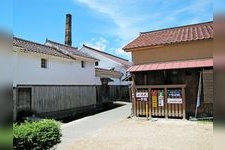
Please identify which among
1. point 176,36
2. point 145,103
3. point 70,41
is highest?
point 70,41

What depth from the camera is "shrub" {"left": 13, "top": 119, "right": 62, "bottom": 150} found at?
233 inches

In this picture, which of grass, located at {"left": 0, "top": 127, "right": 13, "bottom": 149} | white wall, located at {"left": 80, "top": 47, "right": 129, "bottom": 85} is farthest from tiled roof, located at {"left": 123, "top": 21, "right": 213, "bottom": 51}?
white wall, located at {"left": 80, "top": 47, "right": 129, "bottom": 85}

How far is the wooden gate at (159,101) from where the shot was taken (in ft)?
47.0

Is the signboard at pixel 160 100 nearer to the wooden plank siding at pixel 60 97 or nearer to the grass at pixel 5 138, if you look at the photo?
the wooden plank siding at pixel 60 97

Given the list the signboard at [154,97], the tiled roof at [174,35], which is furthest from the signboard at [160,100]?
the tiled roof at [174,35]

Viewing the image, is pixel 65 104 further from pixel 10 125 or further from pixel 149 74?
pixel 10 125

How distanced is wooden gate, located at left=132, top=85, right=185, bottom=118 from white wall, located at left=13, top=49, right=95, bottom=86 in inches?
265

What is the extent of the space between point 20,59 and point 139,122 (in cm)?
855

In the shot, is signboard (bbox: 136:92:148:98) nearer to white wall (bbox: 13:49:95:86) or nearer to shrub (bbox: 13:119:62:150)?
white wall (bbox: 13:49:95:86)

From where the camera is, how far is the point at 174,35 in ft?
55.9

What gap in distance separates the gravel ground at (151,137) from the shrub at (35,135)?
1.96m

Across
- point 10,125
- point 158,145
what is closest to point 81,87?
point 158,145

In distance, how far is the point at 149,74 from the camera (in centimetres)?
1595

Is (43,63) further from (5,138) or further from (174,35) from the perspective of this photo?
(5,138)
